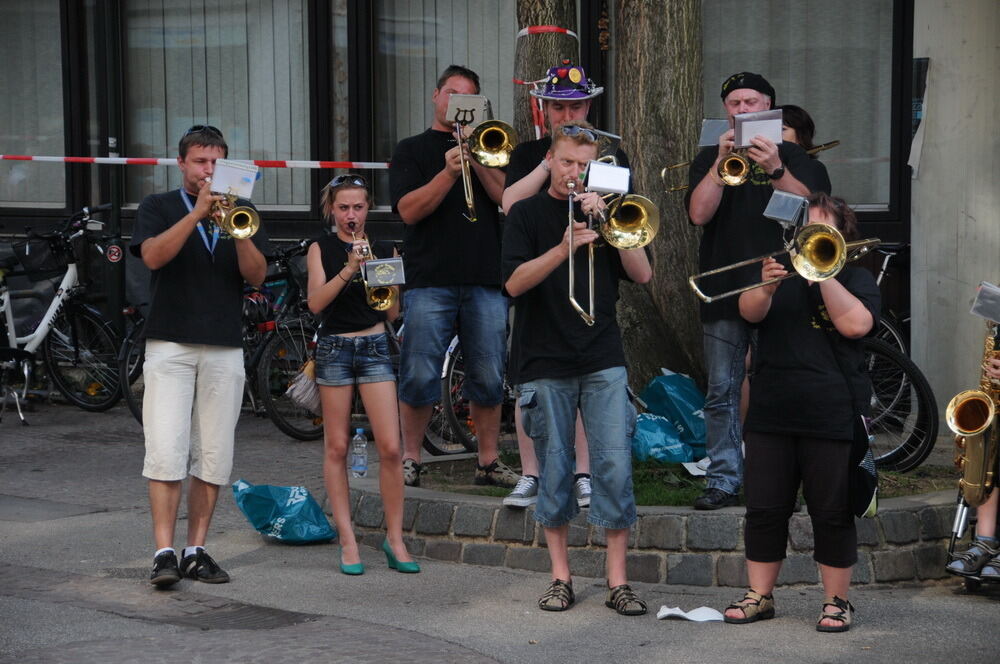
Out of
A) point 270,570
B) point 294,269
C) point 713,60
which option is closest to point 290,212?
Answer: point 294,269

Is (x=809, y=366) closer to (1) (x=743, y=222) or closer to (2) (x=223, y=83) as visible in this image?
(1) (x=743, y=222)

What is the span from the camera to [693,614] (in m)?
5.93

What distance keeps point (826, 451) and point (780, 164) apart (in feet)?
4.43

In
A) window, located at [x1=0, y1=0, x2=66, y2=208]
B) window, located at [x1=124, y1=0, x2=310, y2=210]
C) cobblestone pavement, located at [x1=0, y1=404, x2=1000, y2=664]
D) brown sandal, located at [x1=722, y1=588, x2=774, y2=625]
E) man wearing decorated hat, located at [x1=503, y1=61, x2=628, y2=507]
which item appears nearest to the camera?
cobblestone pavement, located at [x1=0, y1=404, x2=1000, y2=664]

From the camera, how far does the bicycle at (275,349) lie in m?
10.1

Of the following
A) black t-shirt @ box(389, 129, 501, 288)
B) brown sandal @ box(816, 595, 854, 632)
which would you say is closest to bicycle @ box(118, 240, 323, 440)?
black t-shirt @ box(389, 129, 501, 288)

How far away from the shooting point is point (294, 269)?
1075 cm

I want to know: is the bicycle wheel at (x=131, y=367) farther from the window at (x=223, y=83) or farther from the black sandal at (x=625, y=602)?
the black sandal at (x=625, y=602)

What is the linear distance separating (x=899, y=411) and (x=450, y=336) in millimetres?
2555

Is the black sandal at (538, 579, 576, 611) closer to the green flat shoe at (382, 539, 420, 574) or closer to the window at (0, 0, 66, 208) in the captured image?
the green flat shoe at (382, 539, 420, 574)

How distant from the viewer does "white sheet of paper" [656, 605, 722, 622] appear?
5.89 m

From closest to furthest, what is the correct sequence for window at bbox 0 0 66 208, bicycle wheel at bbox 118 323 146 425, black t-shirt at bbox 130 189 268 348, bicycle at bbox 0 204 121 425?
black t-shirt at bbox 130 189 268 348
bicycle wheel at bbox 118 323 146 425
bicycle at bbox 0 204 121 425
window at bbox 0 0 66 208

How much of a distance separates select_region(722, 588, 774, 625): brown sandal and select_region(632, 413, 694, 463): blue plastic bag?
1.68m

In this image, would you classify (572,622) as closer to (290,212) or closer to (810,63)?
(810,63)
